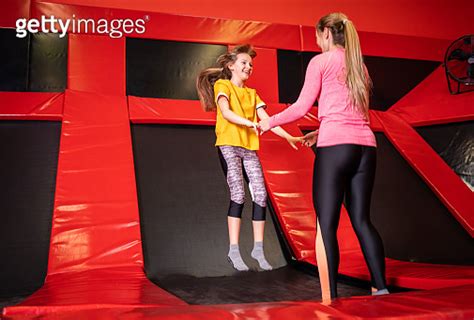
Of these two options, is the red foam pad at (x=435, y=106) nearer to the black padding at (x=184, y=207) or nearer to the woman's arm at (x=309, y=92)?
the black padding at (x=184, y=207)

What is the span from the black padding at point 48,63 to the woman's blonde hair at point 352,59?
2.70 meters

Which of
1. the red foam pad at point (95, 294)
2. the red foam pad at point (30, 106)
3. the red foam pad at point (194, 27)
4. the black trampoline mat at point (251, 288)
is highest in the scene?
the red foam pad at point (194, 27)

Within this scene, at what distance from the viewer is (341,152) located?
162 cm

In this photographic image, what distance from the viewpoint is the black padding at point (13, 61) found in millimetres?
3662

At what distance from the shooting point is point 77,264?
216 cm

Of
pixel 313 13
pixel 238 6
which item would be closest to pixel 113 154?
pixel 238 6

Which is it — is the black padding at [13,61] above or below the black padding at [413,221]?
above

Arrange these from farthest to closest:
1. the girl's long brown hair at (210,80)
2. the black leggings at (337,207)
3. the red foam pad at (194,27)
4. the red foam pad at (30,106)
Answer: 1. the red foam pad at (194,27)
2. the red foam pad at (30,106)
3. the girl's long brown hair at (210,80)
4. the black leggings at (337,207)

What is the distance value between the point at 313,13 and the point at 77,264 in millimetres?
3904

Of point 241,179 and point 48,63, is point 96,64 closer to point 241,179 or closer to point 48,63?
point 48,63

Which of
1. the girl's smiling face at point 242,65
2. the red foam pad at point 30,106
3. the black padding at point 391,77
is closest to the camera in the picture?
the girl's smiling face at point 242,65

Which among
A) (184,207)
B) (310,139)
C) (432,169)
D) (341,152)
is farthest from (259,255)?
(432,169)

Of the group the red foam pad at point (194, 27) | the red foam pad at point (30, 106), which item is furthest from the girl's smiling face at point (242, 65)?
the red foam pad at point (194, 27)

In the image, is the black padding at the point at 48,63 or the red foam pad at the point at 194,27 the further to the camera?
the red foam pad at the point at 194,27
